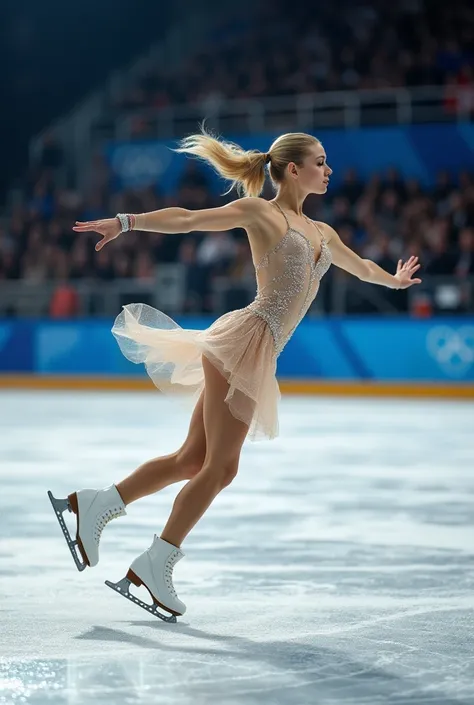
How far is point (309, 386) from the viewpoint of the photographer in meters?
14.6

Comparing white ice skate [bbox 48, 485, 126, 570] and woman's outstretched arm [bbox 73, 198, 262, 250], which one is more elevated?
woman's outstretched arm [bbox 73, 198, 262, 250]

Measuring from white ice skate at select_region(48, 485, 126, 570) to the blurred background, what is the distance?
390 inches

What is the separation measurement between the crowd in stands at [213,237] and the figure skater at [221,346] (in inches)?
383

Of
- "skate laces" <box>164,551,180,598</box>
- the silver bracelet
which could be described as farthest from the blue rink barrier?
the silver bracelet

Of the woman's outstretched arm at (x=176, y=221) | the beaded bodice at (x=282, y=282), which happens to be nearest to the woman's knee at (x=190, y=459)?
the beaded bodice at (x=282, y=282)

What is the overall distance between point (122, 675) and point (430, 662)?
83 centimetres

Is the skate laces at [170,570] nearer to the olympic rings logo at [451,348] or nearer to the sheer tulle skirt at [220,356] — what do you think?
the sheer tulle skirt at [220,356]

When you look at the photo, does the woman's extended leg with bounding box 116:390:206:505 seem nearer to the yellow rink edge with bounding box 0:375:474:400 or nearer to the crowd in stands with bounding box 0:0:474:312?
the crowd in stands with bounding box 0:0:474:312

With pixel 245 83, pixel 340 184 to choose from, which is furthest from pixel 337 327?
pixel 245 83

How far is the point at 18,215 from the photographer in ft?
61.7

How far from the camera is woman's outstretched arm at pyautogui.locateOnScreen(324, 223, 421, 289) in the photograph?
14.4ft

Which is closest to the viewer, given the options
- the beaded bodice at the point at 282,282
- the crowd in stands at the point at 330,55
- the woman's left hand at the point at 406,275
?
the beaded bodice at the point at 282,282

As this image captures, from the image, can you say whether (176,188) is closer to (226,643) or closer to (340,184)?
(340,184)

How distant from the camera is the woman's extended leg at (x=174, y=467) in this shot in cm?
413
